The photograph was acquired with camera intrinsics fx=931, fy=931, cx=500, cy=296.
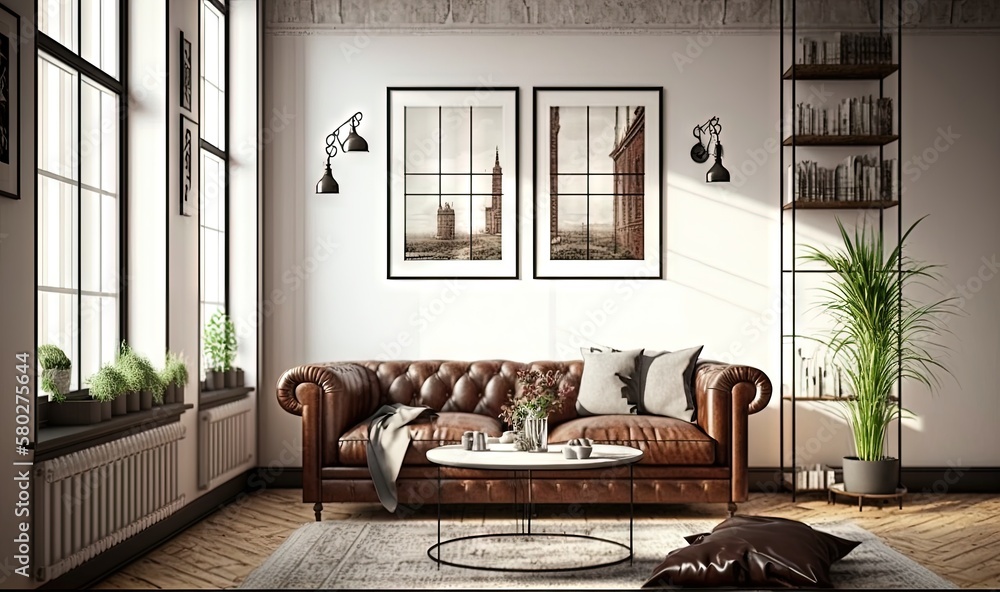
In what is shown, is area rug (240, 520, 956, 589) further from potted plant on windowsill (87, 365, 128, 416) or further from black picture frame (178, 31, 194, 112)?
black picture frame (178, 31, 194, 112)

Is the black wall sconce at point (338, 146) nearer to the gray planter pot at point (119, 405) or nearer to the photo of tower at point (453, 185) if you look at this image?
the photo of tower at point (453, 185)

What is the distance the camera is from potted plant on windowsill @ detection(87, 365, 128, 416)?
13.2ft

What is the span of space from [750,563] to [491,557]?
1225 mm

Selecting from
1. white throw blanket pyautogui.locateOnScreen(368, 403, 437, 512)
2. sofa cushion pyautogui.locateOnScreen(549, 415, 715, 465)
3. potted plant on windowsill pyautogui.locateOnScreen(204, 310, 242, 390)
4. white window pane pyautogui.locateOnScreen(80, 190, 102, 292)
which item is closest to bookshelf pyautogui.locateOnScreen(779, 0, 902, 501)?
sofa cushion pyautogui.locateOnScreen(549, 415, 715, 465)

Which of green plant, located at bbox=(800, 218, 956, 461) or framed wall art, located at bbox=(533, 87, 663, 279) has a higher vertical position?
framed wall art, located at bbox=(533, 87, 663, 279)

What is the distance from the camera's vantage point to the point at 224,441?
5.63m

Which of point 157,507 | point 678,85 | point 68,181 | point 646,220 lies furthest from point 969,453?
point 68,181

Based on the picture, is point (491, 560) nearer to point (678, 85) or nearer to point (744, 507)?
point (744, 507)

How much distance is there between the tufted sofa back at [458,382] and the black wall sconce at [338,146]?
1.18 m

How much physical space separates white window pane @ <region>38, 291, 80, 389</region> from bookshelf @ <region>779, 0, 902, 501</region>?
4196mm

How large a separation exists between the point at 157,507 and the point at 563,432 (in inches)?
87.7

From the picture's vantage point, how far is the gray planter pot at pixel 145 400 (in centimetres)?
436

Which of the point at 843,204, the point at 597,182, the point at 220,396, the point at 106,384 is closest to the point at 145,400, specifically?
the point at 106,384

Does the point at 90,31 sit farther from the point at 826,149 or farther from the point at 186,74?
the point at 826,149
